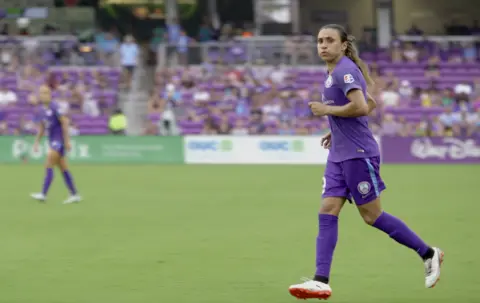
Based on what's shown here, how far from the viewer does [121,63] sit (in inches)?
1240

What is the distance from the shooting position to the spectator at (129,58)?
31.0 metres

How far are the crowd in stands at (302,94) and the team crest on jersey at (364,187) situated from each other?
19.7m

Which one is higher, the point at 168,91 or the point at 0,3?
the point at 0,3

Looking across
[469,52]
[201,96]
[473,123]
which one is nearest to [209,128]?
[201,96]

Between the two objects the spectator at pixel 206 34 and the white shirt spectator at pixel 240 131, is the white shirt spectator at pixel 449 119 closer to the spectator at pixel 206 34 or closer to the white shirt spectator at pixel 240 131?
the white shirt spectator at pixel 240 131

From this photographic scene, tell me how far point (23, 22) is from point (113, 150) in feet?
32.2

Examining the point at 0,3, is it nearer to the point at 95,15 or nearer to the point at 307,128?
the point at 95,15

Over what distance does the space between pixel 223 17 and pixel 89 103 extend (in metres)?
8.00

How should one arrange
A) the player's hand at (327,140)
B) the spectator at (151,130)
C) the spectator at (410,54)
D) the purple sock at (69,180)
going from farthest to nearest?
1. the spectator at (410,54)
2. the spectator at (151,130)
3. the purple sock at (69,180)
4. the player's hand at (327,140)

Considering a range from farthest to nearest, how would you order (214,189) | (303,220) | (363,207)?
(214,189), (303,220), (363,207)

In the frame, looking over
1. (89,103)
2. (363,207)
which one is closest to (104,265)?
(363,207)

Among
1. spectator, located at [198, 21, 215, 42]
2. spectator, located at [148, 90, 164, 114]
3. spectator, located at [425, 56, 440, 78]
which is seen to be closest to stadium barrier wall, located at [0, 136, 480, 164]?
spectator, located at [148, 90, 164, 114]

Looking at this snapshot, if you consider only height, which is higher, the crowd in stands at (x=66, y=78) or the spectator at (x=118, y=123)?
the crowd in stands at (x=66, y=78)

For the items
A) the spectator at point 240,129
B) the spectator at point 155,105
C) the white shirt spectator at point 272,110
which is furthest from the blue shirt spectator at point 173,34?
the spectator at point 240,129
